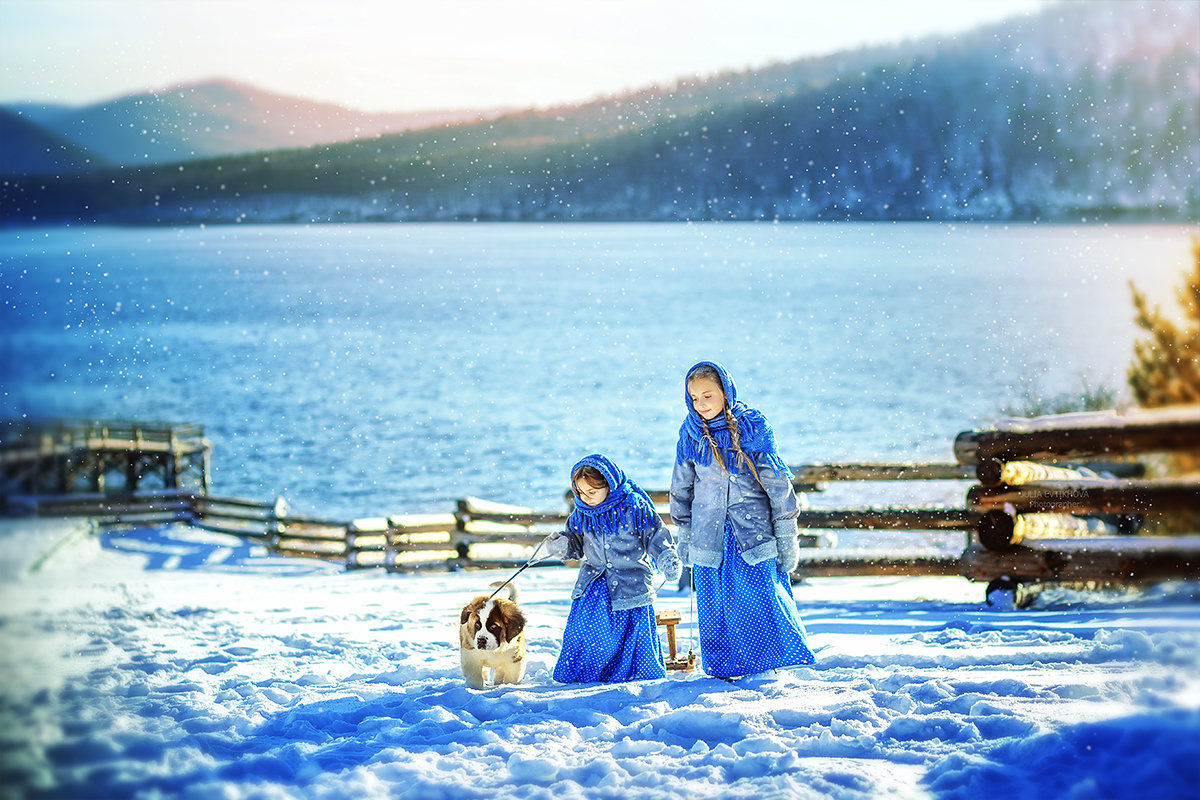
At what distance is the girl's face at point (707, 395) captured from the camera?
5.23 meters

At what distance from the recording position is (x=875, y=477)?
7.82 meters

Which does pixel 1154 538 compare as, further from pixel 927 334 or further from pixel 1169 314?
pixel 927 334

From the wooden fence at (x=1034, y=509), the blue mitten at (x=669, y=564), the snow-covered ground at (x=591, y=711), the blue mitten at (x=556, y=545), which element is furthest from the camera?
the blue mitten at (x=556, y=545)

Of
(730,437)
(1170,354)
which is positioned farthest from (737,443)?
(1170,354)

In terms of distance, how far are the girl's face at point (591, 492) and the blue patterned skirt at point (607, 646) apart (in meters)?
0.51

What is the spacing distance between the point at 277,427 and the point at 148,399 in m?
7.35

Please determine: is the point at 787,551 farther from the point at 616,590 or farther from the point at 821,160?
the point at 821,160

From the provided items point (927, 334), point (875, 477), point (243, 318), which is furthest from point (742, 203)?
point (875, 477)

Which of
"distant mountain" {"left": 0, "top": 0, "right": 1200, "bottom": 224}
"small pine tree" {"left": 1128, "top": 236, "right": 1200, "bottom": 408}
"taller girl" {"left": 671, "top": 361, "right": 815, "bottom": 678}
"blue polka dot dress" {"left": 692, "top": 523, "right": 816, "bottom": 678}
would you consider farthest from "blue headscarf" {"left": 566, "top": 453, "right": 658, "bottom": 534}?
"distant mountain" {"left": 0, "top": 0, "right": 1200, "bottom": 224}

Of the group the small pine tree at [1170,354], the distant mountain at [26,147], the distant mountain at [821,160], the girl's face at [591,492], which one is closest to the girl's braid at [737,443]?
the girl's face at [591,492]

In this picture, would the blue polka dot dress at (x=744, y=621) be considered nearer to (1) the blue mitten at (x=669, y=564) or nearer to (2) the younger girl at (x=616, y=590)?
(1) the blue mitten at (x=669, y=564)

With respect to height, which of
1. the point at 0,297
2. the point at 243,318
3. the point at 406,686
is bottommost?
the point at 406,686

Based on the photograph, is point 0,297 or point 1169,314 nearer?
point 1169,314

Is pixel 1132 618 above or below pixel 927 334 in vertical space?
below
